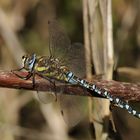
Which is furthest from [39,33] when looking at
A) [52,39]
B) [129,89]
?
[129,89]

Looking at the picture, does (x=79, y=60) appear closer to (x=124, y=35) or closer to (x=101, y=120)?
(x=101, y=120)

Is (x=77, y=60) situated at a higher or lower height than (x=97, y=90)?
higher

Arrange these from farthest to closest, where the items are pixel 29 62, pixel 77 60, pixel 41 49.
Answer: pixel 41 49 → pixel 77 60 → pixel 29 62

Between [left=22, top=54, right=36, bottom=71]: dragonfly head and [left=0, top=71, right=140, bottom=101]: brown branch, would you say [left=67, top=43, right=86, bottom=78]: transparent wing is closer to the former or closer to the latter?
[left=22, top=54, right=36, bottom=71]: dragonfly head

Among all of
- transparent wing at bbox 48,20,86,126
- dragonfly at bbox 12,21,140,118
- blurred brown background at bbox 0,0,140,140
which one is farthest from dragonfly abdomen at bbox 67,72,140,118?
blurred brown background at bbox 0,0,140,140

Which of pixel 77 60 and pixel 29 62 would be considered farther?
pixel 77 60

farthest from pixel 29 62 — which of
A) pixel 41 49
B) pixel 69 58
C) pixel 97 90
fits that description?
pixel 41 49

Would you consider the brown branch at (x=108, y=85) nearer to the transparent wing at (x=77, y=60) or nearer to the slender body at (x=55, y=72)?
the slender body at (x=55, y=72)

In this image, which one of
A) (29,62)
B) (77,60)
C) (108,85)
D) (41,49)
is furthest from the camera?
(41,49)

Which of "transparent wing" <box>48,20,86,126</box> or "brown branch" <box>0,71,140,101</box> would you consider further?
"transparent wing" <box>48,20,86,126</box>

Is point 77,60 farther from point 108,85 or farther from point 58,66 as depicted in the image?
point 108,85
